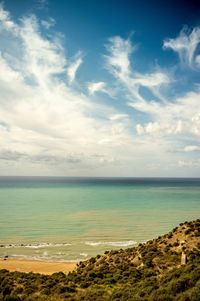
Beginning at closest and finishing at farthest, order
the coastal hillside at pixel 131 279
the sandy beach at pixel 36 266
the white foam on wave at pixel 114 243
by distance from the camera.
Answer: the coastal hillside at pixel 131 279 → the sandy beach at pixel 36 266 → the white foam on wave at pixel 114 243

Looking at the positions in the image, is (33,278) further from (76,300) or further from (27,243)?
(27,243)

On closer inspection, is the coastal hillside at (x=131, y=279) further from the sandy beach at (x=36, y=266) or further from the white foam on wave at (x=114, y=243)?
the white foam on wave at (x=114, y=243)

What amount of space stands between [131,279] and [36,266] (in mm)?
13428

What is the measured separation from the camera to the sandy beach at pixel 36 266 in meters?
21.8

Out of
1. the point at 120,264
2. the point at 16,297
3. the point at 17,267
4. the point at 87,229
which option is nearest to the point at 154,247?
the point at 120,264

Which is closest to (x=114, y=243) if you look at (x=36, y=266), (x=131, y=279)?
(x=36, y=266)

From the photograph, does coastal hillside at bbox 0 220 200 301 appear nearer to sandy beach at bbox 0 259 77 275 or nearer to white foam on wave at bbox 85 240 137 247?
sandy beach at bbox 0 259 77 275

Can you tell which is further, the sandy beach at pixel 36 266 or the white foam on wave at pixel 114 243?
the white foam on wave at pixel 114 243

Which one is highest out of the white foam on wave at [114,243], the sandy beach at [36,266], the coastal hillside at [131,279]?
the coastal hillside at [131,279]

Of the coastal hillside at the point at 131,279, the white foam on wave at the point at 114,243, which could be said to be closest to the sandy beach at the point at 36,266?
the coastal hillside at the point at 131,279

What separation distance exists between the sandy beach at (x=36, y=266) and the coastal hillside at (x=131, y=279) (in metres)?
3.34

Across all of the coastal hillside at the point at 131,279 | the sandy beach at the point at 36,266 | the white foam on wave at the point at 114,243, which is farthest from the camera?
the white foam on wave at the point at 114,243

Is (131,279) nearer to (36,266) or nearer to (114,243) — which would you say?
(36,266)

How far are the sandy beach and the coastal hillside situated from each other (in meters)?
3.34
